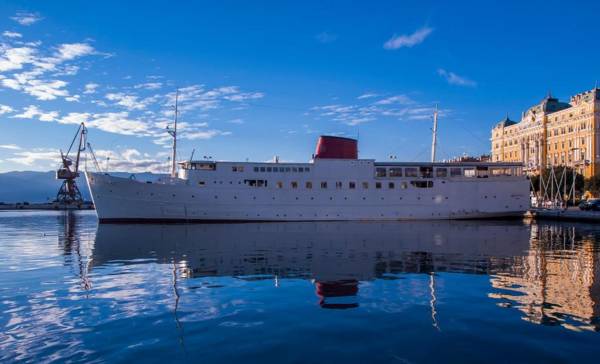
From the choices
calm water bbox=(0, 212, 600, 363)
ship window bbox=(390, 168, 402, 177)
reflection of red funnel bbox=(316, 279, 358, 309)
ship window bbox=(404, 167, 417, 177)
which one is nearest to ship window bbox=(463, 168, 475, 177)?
ship window bbox=(404, 167, 417, 177)

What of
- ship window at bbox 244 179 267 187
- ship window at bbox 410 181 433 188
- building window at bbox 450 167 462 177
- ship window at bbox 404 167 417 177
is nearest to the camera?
ship window at bbox 244 179 267 187

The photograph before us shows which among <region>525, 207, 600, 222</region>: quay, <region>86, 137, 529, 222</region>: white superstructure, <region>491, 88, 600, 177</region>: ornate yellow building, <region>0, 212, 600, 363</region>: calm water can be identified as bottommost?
<region>0, 212, 600, 363</region>: calm water

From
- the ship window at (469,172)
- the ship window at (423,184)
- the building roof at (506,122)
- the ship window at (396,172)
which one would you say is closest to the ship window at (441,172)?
the ship window at (423,184)

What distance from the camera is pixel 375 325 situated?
8.18m

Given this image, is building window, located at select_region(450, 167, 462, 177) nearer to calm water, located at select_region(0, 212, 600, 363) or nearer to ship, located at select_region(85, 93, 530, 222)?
ship, located at select_region(85, 93, 530, 222)

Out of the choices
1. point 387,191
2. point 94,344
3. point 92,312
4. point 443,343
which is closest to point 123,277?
point 92,312

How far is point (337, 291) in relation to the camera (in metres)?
11.2

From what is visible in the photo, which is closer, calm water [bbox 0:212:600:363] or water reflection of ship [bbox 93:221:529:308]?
calm water [bbox 0:212:600:363]

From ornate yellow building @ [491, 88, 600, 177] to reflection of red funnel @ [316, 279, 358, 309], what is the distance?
7142 centimetres

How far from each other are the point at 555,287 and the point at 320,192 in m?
32.5

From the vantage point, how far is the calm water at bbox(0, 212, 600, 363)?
6.86 m

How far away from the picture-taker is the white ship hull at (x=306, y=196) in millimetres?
41031

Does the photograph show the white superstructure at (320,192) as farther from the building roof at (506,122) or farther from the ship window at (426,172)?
A: the building roof at (506,122)

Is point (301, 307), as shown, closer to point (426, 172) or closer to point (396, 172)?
point (396, 172)
